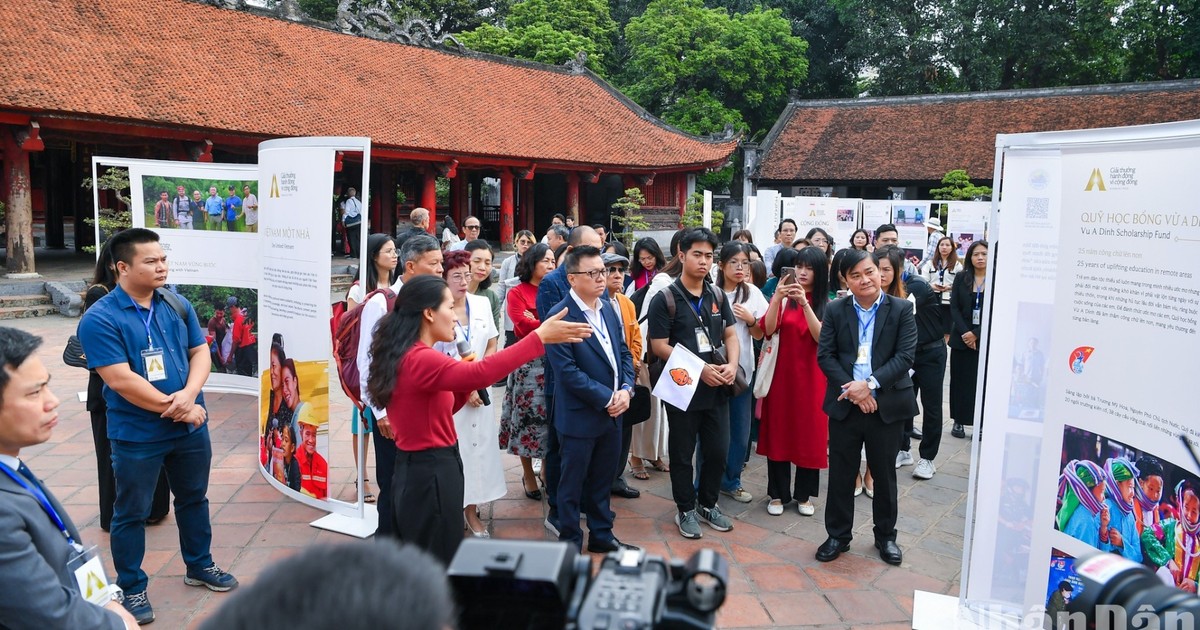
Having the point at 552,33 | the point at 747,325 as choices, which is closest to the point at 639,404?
the point at 747,325

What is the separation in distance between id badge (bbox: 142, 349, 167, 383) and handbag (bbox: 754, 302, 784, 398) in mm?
3198

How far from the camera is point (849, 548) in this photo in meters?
4.08

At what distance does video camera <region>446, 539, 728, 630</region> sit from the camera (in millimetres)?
1081

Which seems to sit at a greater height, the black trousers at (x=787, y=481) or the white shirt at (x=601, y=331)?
the white shirt at (x=601, y=331)

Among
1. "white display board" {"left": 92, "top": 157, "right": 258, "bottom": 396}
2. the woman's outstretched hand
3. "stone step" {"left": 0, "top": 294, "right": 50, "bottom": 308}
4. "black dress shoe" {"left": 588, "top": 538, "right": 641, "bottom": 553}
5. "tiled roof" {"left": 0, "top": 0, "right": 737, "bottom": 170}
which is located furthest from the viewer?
"tiled roof" {"left": 0, "top": 0, "right": 737, "bottom": 170}

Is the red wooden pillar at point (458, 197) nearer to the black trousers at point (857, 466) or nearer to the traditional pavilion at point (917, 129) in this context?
the traditional pavilion at point (917, 129)

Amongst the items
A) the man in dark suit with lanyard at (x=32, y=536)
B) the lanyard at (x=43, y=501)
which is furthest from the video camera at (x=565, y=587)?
the lanyard at (x=43, y=501)

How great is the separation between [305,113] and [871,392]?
1401 cm

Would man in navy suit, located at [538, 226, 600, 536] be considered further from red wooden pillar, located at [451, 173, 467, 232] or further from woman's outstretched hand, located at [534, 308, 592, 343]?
red wooden pillar, located at [451, 173, 467, 232]

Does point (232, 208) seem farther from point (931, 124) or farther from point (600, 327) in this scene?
point (931, 124)

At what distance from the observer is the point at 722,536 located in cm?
425

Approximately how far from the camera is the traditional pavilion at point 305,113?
12344 millimetres

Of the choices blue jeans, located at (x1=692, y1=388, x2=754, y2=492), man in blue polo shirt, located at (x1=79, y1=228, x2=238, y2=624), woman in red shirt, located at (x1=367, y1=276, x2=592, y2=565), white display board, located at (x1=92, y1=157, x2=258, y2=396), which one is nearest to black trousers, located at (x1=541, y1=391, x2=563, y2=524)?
blue jeans, located at (x1=692, y1=388, x2=754, y2=492)

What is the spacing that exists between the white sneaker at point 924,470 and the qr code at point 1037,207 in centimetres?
273
